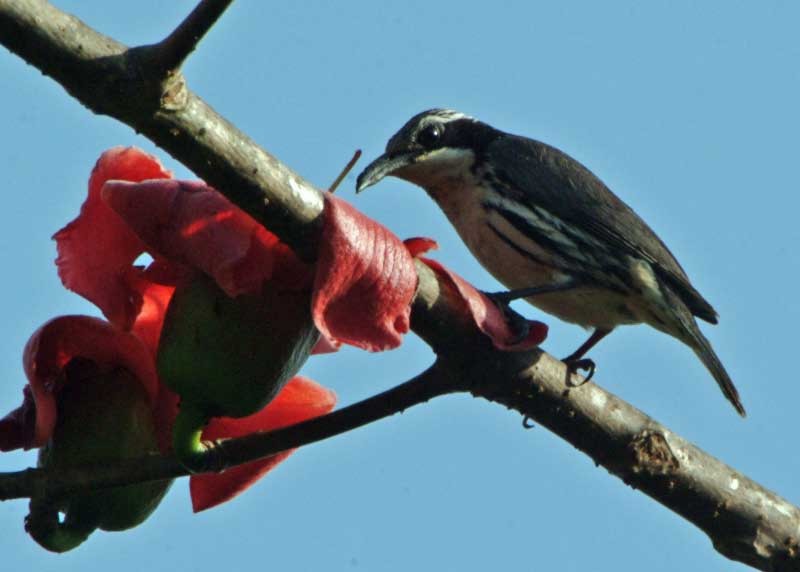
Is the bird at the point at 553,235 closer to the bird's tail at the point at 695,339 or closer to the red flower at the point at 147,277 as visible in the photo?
the bird's tail at the point at 695,339

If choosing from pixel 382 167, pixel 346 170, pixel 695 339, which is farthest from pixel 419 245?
pixel 695 339

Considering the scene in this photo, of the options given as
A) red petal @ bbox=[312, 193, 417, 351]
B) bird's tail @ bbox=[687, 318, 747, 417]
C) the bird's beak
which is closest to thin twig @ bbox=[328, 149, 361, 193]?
red petal @ bbox=[312, 193, 417, 351]

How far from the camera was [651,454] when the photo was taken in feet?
11.0

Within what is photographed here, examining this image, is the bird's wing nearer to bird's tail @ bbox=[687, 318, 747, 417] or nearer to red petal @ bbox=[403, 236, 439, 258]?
bird's tail @ bbox=[687, 318, 747, 417]

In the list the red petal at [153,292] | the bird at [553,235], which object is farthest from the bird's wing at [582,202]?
the red petal at [153,292]

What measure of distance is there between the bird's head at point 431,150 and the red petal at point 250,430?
4.02m

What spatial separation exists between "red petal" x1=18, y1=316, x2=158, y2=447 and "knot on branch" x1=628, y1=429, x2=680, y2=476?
49.6 inches

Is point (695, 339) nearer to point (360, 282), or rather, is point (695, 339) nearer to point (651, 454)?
point (651, 454)

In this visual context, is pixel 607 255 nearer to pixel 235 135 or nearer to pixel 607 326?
pixel 607 326

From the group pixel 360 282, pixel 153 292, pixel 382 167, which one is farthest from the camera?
pixel 382 167

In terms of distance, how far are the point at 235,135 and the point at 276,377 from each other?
0.49 m

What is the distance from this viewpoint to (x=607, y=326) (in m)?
6.90

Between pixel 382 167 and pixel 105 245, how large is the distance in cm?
387

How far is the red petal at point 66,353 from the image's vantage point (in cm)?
257
